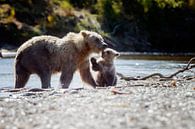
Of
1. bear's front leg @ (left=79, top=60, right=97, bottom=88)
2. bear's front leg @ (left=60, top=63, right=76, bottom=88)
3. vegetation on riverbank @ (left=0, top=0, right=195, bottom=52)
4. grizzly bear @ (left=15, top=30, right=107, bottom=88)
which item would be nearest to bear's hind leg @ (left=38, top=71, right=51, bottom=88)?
grizzly bear @ (left=15, top=30, right=107, bottom=88)

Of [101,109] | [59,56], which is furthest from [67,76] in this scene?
[101,109]

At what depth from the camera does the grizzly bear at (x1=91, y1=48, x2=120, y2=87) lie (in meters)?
17.7

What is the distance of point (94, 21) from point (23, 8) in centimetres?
825

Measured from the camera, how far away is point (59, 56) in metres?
17.4

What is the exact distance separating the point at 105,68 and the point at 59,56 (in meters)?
1.45

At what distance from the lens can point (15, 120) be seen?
33.8 ft

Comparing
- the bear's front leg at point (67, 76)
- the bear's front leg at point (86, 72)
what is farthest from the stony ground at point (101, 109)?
the bear's front leg at point (86, 72)

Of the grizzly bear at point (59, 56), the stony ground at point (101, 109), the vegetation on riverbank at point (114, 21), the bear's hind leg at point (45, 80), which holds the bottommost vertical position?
the stony ground at point (101, 109)

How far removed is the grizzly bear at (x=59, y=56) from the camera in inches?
684

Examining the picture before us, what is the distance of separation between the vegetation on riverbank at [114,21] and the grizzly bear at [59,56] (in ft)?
133

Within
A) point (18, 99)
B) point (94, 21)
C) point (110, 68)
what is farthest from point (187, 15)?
point (18, 99)

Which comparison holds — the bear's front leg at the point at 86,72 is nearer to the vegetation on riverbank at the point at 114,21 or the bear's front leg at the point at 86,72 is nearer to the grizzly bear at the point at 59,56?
the grizzly bear at the point at 59,56

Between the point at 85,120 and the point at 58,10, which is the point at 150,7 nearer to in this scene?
the point at 58,10

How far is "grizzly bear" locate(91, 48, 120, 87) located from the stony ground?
3.16 m
